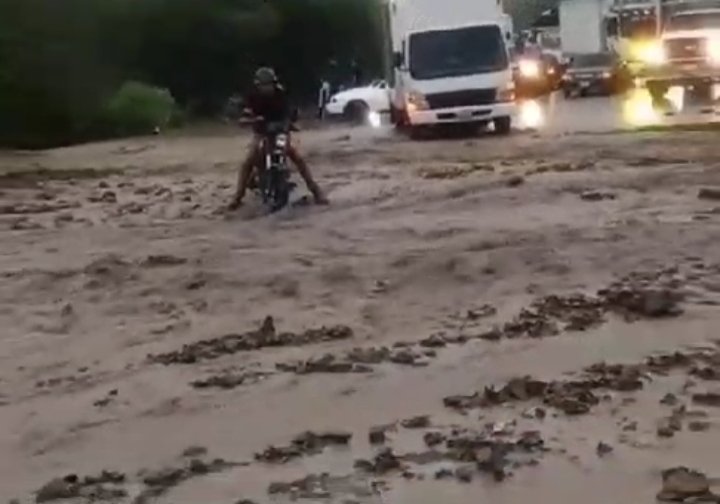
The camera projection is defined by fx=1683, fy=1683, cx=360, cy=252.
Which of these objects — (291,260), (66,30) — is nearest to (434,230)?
(291,260)

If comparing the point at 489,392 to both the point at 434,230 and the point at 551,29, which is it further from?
the point at 551,29

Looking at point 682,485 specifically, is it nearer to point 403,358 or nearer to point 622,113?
point 403,358

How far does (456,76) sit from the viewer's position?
31.7m

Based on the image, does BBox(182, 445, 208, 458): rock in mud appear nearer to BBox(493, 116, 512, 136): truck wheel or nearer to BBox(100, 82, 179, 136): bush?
BBox(493, 116, 512, 136): truck wheel

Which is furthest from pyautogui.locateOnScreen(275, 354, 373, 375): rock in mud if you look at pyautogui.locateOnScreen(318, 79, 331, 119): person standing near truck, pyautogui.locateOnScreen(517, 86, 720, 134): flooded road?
pyautogui.locateOnScreen(318, 79, 331, 119): person standing near truck

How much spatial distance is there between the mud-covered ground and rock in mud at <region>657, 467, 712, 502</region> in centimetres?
2

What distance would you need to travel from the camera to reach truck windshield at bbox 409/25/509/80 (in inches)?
1257

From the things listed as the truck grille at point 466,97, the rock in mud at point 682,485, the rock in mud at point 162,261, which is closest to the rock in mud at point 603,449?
the rock in mud at point 682,485

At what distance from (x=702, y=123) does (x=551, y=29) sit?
51.8m

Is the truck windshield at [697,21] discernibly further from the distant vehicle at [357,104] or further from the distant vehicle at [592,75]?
the distant vehicle at [592,75]

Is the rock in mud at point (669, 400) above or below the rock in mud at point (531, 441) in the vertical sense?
below

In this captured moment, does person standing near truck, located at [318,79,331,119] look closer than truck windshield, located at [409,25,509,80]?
No

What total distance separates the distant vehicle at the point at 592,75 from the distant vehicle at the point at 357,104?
909cm

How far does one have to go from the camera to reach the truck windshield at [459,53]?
3192 centimetres
